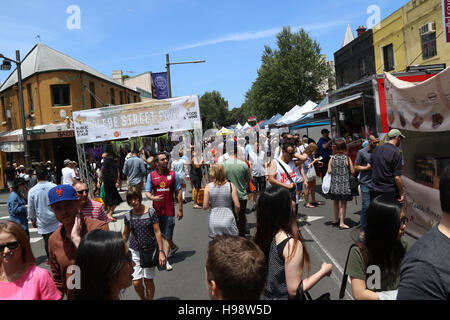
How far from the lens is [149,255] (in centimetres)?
432

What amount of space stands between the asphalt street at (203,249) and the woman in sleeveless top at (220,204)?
82 cm

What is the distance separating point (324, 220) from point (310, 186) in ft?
6.25

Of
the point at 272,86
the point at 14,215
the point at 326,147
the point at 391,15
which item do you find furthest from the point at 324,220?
the point at 272,86

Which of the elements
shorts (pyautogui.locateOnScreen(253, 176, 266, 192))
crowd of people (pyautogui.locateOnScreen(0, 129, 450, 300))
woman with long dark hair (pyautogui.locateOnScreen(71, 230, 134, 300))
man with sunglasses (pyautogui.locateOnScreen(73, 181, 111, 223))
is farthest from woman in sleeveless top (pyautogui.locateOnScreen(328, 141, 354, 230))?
woman with long dark hair (pyautogui.locateOnScreen(71, 230, 134, 300))

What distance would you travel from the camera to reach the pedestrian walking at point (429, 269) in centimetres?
146

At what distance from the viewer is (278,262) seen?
267 centimetres

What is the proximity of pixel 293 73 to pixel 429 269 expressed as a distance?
120 ft

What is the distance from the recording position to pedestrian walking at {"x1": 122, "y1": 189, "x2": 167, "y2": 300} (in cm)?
426

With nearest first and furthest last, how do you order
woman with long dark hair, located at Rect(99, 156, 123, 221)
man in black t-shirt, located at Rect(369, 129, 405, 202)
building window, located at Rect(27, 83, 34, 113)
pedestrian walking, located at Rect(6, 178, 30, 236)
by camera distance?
man in black t-shirt, located at Rect(369, 129, 405, 202)
pedestrian walking, located at Rect(6, 178, 30, 236)
woman with long dark hair, located at Rect(99, 156, 123, 221)
building window, located at Rect(27, 83, 34, 113)

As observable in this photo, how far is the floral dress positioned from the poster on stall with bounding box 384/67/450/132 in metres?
1.22

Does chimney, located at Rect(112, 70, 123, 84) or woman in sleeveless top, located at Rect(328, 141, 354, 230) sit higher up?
chimney, located at Rect(112, 70, 123, 84)

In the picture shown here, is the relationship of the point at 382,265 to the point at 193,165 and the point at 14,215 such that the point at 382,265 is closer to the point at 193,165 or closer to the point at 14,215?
the point at 14,215

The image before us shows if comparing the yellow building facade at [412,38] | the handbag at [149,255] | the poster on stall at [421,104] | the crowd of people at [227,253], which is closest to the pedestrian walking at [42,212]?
the crowd of people at [227,253]

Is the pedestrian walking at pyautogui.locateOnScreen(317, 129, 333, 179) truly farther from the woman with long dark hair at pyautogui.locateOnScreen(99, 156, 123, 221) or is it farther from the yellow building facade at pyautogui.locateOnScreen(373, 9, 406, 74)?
the yellow building facade at pyautogui.locateOnScreen(373, 9, 406, 74)
